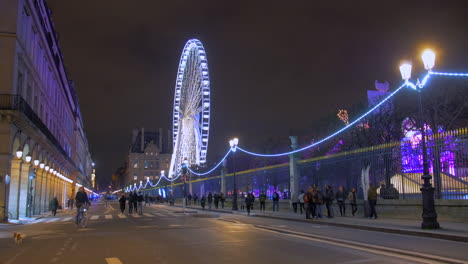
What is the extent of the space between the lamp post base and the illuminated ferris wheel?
44.0 meters

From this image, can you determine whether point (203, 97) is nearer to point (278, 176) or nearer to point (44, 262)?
point (278, 176)

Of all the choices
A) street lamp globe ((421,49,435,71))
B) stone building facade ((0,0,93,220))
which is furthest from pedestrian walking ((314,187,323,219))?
stone building facade ((0,0,93,220))

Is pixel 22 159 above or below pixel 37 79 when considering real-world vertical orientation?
below

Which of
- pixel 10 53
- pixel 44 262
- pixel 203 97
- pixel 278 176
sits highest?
pixel 203 97

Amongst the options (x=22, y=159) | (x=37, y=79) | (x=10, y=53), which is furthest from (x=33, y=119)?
(x=37, y=79)

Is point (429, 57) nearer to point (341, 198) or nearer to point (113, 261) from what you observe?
point (341, 198)

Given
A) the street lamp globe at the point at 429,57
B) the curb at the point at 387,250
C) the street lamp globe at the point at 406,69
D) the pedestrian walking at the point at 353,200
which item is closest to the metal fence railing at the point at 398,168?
the pedestrian walking at the point at 353,200

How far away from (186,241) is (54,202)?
1076 inches

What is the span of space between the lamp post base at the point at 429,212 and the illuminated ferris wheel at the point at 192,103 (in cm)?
4404

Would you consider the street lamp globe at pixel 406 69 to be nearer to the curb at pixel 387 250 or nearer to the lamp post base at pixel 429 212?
the lamp post base at pixel 429 212

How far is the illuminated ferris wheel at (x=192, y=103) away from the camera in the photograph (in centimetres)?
5924

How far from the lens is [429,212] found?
629 inches

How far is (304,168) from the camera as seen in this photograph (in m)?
30.6

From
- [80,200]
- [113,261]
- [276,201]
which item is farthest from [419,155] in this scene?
[80,200]
